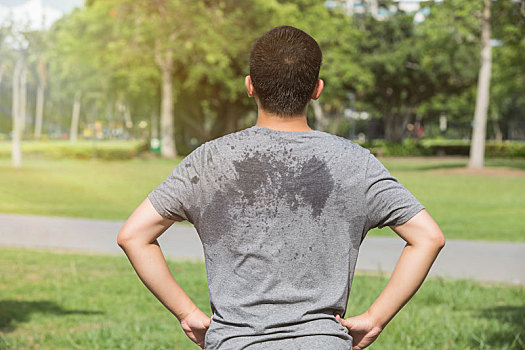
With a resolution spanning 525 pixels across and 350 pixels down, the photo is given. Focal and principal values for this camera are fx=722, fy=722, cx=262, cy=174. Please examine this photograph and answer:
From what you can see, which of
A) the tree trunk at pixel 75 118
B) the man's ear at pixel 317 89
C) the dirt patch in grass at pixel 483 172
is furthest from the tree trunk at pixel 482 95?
the man's ear at pixel 317 89

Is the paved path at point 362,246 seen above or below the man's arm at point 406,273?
below

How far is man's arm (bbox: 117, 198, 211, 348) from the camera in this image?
200 cm

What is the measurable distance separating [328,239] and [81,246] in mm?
Answer: 8454

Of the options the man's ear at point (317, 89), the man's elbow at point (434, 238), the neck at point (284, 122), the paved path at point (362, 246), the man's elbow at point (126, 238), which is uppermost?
the man's ear at point (317, 89)

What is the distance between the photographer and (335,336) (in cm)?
188

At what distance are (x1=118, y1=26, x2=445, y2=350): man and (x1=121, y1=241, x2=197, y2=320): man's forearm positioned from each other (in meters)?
0.04

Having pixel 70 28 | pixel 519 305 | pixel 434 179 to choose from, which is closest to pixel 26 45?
pixel 70 28

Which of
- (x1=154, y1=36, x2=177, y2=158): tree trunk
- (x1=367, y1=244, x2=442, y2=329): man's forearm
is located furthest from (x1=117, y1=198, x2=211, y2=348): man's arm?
(x1=154, y1=36, x2=177, y2=158): tree trunk

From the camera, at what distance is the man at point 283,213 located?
6.16 feet

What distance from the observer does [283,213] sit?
1885mm

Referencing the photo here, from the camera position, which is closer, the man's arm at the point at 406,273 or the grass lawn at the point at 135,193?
the man's arm at the point at 406,273

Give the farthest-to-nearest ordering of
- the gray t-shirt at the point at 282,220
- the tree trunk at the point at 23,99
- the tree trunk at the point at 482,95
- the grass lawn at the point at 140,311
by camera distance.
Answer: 1. the tree trunk at the point at 482,95
2. the tree trunk at the point at 23,99
3. the grass lawn at the point at 140,311
4. the gray t-shirt at the point at 282,220

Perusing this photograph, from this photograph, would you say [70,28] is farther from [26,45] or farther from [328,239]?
[328,239]

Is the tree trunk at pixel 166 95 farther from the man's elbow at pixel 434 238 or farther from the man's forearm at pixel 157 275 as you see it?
the man's elbow at pixel 434 238
